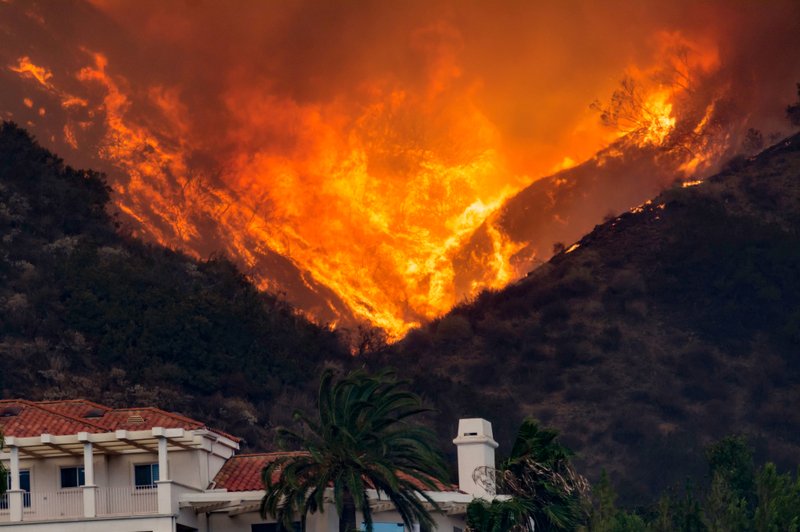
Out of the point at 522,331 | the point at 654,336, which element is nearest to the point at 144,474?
the point at 654,336

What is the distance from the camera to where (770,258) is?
450 feet

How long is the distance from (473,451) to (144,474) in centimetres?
1294

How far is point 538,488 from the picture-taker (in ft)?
197

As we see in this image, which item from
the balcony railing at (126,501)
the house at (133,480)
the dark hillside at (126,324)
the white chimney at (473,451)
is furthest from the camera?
the dark hillside at (126,324)

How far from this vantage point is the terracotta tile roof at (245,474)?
59.6 m

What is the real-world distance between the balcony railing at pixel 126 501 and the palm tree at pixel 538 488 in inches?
444

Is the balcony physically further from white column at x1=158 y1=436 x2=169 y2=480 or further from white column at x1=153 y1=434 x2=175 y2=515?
white column at x1=158 y1=436 x2=169 y2=480

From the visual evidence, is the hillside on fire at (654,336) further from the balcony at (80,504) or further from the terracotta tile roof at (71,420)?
the balcony at (80,504)

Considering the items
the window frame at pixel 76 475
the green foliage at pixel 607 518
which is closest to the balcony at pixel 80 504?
the window frame at pixel 76 475

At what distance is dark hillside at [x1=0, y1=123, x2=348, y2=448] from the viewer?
9588 cm

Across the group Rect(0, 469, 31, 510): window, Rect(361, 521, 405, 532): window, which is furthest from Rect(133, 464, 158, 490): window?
Rect(361, 521, 405, 532): window

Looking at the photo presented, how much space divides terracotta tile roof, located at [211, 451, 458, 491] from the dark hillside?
100 ft

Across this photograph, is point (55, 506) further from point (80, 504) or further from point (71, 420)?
point (71, 420)

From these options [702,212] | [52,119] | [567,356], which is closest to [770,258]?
[702,212]
